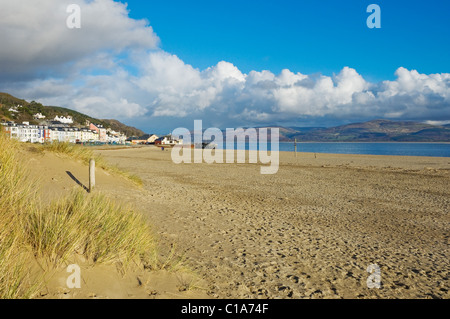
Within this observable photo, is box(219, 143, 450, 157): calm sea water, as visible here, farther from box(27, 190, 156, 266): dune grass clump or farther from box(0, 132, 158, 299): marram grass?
box(0, 132, 158, 299): marram grass

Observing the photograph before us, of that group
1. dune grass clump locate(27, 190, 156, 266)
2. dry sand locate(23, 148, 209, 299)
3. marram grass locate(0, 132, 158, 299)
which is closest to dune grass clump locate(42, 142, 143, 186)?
marram grass locate(0, 132, 158, 299)

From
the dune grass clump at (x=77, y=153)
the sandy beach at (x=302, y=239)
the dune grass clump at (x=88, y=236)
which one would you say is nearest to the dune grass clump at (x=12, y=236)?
the dune grass clump at (x=88, y=236)

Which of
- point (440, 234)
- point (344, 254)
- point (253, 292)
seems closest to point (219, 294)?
point (253, 292)

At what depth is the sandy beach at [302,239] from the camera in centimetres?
404

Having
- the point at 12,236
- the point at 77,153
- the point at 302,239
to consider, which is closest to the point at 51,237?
the point at 12,236

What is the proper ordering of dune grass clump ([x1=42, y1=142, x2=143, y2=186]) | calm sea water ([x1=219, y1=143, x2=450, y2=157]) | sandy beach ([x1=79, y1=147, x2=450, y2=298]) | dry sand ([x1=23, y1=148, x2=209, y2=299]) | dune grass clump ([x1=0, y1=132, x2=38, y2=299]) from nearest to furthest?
1. dune grass clump ([x1=0, y1=132, x2=38, y2=299])
2. dry sand ([x1=23, y1=148, x2=209, y2=299])
3. sandy beach ([x1=79, y1=147, x2=450, y2=298])
4. dune grass clump ([x1=42, y1=142, x2=143, y2=186])
5. calm sea water ([x1=219, y1=143, x2=450, y2=157])

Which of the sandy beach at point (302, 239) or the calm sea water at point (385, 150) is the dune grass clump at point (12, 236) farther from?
the calm sea water at point (385, 150)

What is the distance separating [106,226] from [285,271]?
260cm

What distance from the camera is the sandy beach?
4043 millimetres

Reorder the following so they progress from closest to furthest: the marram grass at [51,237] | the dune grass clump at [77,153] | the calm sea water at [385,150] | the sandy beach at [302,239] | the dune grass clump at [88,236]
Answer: the marram grass at [51,237]
the dune grass clump at [88,236]
the sandy beach at [302,239]
the dune grass clump at [77,153]
the calm sea water at [385,150]

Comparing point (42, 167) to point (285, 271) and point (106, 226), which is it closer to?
point (106, 226)
